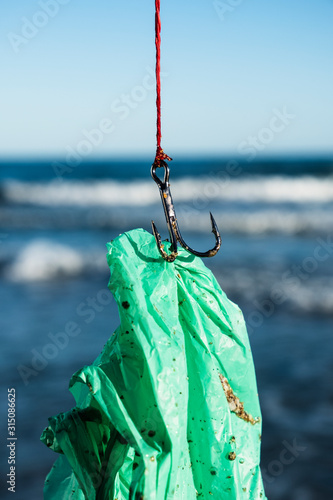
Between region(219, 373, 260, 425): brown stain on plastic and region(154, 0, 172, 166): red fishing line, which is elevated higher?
region(154, 0, 172, 166): red fishing line

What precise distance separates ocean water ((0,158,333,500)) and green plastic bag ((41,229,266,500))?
1.68m

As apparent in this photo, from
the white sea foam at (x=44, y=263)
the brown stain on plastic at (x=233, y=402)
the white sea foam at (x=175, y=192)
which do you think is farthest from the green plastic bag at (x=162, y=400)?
the white sea foam at (x=175, y=192)

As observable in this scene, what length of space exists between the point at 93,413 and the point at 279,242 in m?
7.59

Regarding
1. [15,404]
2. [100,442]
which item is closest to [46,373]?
[15,404]

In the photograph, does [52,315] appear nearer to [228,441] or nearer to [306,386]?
[306,386]

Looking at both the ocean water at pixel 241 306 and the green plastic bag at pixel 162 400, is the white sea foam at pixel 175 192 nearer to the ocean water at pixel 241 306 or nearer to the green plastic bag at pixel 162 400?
the ocean water at pixel 241 306

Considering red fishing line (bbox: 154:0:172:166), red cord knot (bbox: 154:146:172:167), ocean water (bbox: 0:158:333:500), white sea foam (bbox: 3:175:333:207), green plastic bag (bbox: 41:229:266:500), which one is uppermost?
white sea foam (bbox: 3:175:333:207)

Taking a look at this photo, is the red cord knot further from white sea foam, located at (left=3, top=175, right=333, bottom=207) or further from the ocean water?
white sea foam, located at (left=3, top=175, right=333, bottom=207)

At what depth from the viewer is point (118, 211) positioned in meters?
12.2

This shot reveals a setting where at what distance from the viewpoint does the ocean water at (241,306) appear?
285 centimetres

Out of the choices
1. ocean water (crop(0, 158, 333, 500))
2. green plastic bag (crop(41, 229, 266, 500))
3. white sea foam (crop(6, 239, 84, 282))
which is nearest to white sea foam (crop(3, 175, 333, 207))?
ocean water (crop(0, 158, 333, 500))

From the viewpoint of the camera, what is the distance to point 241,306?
5188 millimetres

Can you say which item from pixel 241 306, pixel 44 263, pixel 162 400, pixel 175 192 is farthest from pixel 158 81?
pixel 175 192

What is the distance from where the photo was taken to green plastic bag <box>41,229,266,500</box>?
978mm
